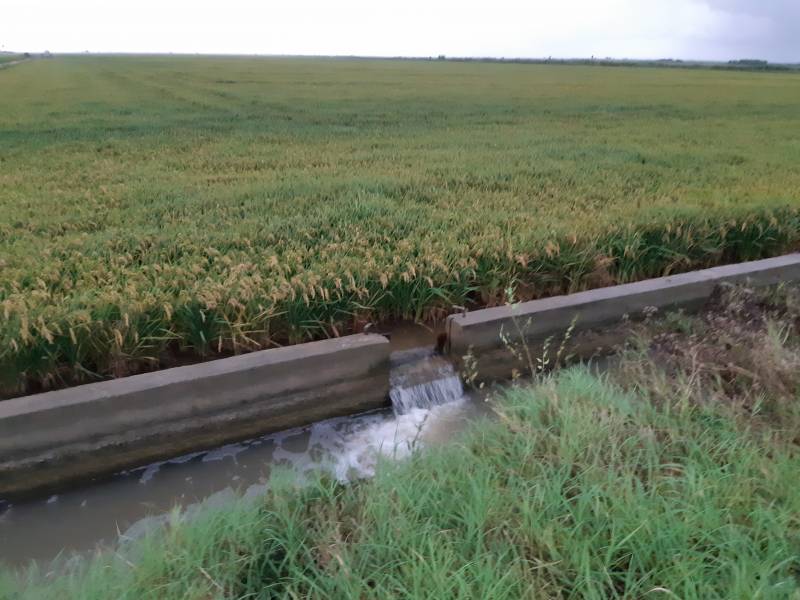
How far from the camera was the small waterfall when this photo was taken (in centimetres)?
361

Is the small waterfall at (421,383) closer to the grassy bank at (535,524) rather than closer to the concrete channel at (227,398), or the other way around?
the concrete channel at (227,398)

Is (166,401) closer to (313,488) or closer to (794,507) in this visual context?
(313,488)

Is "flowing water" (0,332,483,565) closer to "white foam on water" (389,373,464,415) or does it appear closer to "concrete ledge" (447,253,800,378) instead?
"white foam on water" (389,373,464,415)

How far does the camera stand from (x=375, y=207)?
549 centimetres

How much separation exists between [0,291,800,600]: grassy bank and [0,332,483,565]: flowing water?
0.47 metres

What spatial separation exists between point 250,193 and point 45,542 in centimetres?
403

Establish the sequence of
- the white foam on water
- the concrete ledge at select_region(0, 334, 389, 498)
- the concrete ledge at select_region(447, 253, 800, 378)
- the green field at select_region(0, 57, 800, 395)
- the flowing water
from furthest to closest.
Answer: the concrete ledge at select_region(447, 253, 800, 378)
the white foam on water
the green field at select_region(0, 57, 800, 395)
the concrete ledge at select_region(0, 334, 389, 498)
the flowing water

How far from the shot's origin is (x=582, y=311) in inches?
162

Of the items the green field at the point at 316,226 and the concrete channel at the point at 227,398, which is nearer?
the concrete channel at the point at 227,398

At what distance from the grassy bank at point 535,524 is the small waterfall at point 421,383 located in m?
0.99

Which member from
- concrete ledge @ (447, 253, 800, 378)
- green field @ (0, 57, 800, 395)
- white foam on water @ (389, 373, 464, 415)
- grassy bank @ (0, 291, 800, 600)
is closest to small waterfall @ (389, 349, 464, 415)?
white foam on water @ (389, 373, 464, 415)

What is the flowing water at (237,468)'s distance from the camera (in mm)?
A: 2600

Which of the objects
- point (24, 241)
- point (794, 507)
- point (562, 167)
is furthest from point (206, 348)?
point (562, 167)

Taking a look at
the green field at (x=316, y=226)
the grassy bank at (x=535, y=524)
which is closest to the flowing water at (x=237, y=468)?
the grassy bank at (x=535, y=524)
